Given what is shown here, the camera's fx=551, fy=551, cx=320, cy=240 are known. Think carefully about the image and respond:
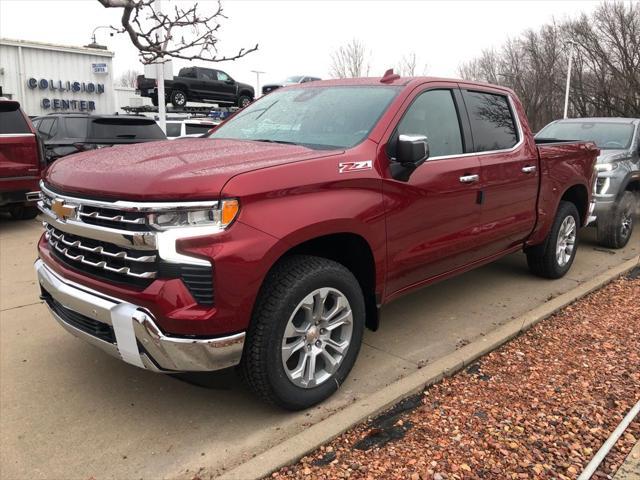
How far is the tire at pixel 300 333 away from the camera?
109 inches

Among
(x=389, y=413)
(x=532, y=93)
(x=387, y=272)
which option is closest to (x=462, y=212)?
(x=387, y=272)

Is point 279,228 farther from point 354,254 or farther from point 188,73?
point 188,73

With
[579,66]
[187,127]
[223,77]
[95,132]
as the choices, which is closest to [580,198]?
[95,132]

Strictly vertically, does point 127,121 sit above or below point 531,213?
above

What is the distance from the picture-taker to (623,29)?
29.7 m

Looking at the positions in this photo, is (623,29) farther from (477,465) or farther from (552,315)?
(477,465)

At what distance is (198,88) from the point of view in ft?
71.2

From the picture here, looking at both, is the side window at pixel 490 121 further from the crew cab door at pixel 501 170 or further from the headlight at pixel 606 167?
the headlight at pixel 606 167

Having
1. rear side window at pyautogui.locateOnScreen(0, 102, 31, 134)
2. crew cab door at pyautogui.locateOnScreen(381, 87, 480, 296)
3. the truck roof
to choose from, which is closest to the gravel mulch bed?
crew cab door at pyautogui.locateOnScreen(381, 87, 480, 296)

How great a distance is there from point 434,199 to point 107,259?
208 centimetres

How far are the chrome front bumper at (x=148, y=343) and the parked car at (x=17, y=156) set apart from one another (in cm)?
546

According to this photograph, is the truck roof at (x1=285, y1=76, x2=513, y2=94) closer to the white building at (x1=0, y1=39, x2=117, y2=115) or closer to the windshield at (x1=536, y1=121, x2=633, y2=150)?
the windshield at (x1=536, y1=121, x2=633, y2=150)

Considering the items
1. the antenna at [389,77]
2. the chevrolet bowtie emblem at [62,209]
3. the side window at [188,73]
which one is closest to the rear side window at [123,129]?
the antenna at [389,77]

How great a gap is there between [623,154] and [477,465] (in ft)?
20.5
